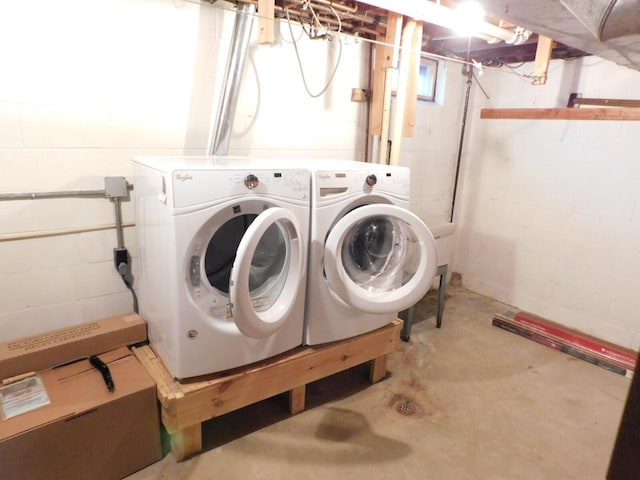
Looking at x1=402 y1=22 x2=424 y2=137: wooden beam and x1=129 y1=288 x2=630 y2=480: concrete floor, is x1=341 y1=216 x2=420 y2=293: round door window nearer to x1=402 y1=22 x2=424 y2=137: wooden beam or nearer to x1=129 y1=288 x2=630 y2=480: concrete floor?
x1=129 y1=288 x2=630 y2=480: concrete floor

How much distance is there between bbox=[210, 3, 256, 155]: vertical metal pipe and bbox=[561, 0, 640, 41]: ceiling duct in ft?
4.68

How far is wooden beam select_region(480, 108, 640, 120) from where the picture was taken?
254 cm

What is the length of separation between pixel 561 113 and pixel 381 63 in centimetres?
140

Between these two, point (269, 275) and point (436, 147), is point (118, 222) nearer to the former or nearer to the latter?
point (269, 275)

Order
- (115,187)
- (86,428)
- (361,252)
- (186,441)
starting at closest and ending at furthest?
(86,428) → (186,441) → (115,187) → (361,252)

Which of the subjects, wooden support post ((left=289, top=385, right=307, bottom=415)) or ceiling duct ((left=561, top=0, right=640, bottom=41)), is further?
wooden support post ((left=289, top=385, right=307, bottom=415))

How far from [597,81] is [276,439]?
3024 mm

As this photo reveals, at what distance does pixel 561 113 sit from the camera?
2.81m

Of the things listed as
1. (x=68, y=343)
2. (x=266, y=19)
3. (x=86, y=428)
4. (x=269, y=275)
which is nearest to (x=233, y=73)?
(x=266, y=19)

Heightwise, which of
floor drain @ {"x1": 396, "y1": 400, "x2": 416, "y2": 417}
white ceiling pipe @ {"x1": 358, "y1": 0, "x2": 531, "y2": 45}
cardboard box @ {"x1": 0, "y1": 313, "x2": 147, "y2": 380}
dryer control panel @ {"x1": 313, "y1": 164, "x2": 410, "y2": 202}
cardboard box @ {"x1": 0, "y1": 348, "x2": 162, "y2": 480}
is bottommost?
floor drain @ {"x1": 396, "y1": 400, "x2": 416, "y2": 417}

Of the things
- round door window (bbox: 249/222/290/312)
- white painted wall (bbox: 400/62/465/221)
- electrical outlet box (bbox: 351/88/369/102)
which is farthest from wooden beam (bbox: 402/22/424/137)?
round door window (bbox: 249/222/290/312)

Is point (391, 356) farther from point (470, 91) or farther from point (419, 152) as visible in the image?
point (470, 91)

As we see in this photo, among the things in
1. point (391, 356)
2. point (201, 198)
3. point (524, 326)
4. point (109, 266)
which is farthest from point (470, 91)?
point (109, 266)

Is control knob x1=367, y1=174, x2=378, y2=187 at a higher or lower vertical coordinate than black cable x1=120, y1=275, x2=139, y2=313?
higher
